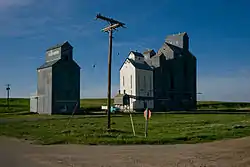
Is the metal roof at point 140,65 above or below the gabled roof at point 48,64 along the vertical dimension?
above

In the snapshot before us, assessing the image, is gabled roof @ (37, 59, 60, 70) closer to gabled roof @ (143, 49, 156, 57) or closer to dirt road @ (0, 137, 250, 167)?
gabled roof @ (143, 49, 156, 57)

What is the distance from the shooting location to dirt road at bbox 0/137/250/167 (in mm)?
10844

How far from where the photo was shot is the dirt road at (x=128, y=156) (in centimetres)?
1084

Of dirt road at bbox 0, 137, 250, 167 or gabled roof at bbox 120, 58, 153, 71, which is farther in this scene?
gabled roof at bbox 120, 58, 153, 71

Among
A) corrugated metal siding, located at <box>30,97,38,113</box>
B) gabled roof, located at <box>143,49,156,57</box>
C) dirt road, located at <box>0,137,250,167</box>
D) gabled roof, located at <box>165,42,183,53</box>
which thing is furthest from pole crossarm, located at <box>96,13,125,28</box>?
gabled roof, located at <box>143,49,156,57</box>

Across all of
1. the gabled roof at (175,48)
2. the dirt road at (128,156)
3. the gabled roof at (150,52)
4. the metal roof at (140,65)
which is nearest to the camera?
the dirt road at (128,156)

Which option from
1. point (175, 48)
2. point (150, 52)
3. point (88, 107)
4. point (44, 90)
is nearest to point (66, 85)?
point (44, 90)

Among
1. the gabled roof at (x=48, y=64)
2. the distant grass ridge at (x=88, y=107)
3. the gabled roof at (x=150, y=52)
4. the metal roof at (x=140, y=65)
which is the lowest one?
the distant grass ridge at (x=88, y=107)

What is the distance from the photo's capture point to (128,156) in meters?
12.5

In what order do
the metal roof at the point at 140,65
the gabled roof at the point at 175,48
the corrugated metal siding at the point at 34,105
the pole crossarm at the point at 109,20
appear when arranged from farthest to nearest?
the gabled roof at the point at 175,48
the metal roof at the point at 140,65
the corrugated metal siding at the point at 34,105
the pole crossarm at the point at 109,20

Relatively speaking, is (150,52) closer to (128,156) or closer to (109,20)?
(109,20)

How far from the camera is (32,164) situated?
1076 cm

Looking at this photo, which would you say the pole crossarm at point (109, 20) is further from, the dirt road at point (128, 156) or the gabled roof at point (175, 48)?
the gabled roof at point (175, 48)

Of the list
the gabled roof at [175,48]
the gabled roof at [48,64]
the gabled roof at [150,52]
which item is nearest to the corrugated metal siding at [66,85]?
the gabled roof at [48,64]
